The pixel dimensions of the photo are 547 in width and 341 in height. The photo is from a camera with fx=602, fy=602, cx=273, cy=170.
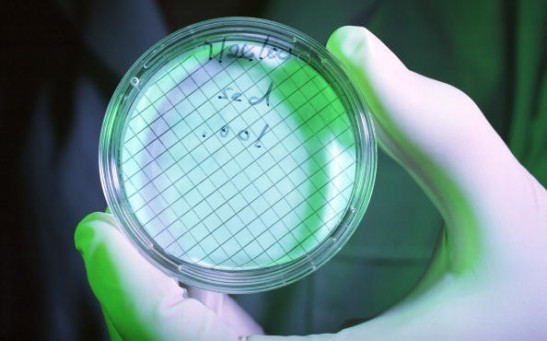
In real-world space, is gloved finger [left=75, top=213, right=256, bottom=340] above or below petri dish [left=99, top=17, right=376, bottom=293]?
below

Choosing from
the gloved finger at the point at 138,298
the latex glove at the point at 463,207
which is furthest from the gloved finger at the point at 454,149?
the gloved finger at the point at 138,298

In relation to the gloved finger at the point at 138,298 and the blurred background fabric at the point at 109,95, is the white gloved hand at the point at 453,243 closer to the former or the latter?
the gloved finger at the point at 138,298

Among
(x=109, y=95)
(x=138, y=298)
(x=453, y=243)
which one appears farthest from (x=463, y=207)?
(x=109, y=95)

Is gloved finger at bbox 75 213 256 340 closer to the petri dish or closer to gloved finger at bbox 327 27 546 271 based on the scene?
the petri dish

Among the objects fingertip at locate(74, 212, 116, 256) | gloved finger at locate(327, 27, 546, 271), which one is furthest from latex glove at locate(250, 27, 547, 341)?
fingertip at locate(74, 212, 116, 256)

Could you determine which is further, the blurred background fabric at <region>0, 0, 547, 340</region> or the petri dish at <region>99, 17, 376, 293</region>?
the blurred background fabric at <region>0, 0, 547, 340</region>

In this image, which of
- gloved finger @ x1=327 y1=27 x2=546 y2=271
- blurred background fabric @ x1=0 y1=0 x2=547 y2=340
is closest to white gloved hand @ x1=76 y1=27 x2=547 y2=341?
gloved finger @ x1=327 y1=27 x2=546 y2=271
